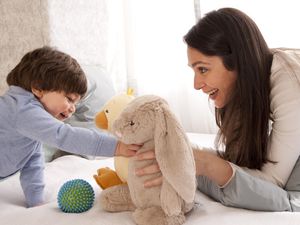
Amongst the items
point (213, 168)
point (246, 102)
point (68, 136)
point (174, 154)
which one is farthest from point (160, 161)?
point (246, 102)

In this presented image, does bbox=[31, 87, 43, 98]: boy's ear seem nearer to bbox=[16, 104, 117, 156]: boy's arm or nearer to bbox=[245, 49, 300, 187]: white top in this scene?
bbox=[16, 104, 117, 156]: boy's arm

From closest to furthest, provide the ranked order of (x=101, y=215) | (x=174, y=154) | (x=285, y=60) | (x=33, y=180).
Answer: (x=174, y=154), (x=101, y=215), (x=285, y=60), (x=33, y=180)

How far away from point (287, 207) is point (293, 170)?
6.1 inches

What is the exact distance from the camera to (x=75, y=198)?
1.02m

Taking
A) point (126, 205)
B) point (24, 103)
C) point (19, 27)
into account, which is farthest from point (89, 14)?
point (126, 205)

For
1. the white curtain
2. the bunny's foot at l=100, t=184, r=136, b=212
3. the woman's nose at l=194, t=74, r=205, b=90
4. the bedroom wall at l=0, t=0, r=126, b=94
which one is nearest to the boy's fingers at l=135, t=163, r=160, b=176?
the bunny's foot at l=100, t=184, r=136, b=212

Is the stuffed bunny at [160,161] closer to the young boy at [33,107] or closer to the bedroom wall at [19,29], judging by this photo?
the young boy at [33,107]

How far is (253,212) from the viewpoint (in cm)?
97

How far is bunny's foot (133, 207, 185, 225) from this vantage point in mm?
893

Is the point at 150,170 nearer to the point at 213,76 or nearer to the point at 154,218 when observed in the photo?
the point at 154,218

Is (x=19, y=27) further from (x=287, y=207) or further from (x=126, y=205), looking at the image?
(x=287, y=207)

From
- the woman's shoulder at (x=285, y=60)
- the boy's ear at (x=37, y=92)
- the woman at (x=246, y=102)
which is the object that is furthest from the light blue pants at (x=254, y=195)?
the boy's ear at (x=37, y=92)

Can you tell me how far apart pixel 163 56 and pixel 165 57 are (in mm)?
16

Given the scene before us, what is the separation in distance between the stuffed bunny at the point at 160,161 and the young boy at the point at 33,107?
26 centimetres
